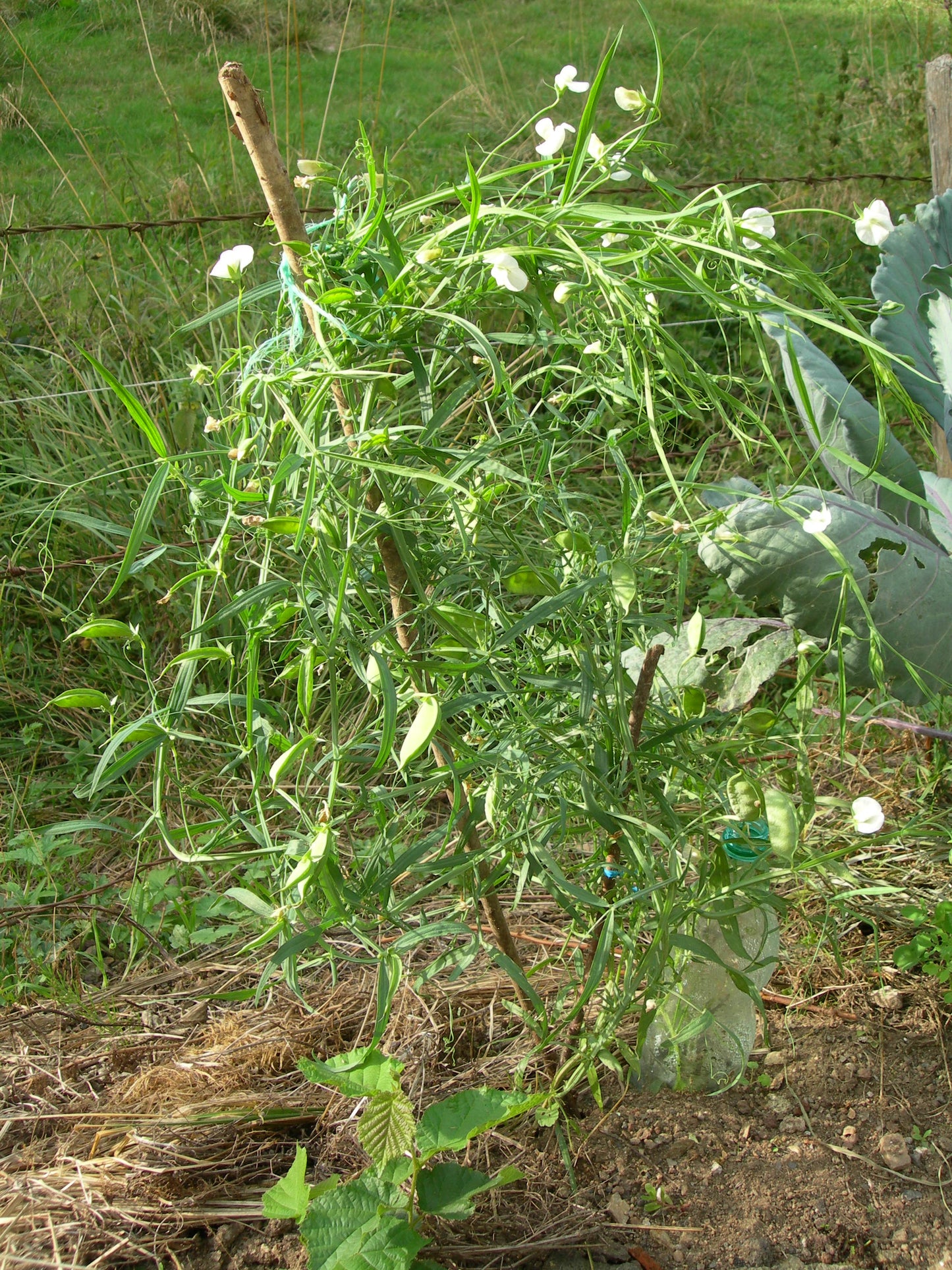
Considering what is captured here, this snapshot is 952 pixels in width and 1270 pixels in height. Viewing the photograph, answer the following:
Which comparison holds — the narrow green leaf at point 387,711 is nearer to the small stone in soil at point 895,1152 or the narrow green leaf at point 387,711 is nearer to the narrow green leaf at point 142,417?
the narrow green leaf at point 142,417

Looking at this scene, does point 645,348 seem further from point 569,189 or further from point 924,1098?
point 924,1098

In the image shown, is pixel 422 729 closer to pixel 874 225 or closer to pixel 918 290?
pixel 874 225

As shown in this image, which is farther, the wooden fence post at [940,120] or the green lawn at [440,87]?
the green lawn at [440,87]

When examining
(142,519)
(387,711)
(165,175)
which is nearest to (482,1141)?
(387,711)

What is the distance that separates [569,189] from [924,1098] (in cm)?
120

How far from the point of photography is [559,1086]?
127cm

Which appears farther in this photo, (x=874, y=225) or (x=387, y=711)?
(x=874, y=225)

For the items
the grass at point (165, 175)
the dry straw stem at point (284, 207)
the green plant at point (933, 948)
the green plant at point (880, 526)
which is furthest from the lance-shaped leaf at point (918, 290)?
the dry straw stem at point (284, 207)

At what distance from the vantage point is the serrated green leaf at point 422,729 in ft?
2.41

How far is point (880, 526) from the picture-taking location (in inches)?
63.2

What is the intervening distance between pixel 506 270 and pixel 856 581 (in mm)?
878

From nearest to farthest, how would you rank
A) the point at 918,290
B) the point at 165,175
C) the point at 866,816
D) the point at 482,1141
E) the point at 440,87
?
1. the point at 866,816
2. the point at 482,1141
3. the point at 918,290
4. the point at 165,175
5. the point at 440,87

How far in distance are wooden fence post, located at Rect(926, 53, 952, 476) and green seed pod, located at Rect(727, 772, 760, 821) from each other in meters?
1.35

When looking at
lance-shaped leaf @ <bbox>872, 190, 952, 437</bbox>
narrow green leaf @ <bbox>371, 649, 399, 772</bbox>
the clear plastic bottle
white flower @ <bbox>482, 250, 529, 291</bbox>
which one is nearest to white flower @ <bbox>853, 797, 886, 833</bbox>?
the clear plastic bottle
